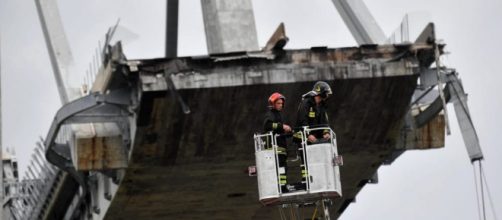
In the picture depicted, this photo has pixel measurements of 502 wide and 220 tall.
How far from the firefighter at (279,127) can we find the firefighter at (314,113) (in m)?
0.38

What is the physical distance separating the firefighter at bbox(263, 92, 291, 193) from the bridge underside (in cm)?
1211

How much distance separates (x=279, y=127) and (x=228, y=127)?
51.1ft

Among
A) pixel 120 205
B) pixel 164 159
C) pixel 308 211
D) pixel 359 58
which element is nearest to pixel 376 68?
pixel 359 58

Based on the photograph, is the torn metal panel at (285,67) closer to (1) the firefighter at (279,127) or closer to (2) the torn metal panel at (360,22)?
(2) the torn metal panel at (360,22)

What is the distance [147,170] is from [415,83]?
31.3ft

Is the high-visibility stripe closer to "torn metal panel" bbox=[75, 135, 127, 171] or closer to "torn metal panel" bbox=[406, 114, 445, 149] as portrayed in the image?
"torn metal panel" bbox=[75, 135, 127, 171]

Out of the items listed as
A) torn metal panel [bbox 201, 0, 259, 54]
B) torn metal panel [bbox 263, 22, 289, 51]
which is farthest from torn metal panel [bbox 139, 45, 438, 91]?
torn metal panel [bbox 201, 0, 259, 54]

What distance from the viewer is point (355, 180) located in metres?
54.7

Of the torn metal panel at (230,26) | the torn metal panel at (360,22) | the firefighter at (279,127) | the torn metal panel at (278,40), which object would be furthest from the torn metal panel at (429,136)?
the firefighter at (279,127)

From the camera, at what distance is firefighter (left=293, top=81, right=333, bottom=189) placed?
3119cm

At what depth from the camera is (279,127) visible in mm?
31328

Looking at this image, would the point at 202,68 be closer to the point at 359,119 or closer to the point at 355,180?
the point at 359,119

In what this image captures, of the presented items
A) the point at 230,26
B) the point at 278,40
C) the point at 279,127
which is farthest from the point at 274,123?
the point at 230,26

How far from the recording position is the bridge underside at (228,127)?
44.2 metres
